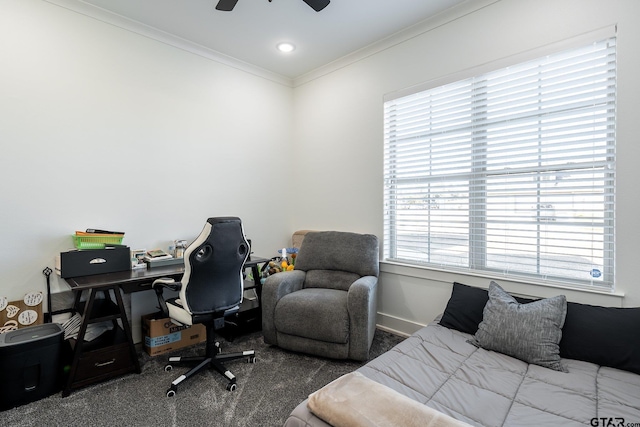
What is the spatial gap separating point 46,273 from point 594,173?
13.1 feet

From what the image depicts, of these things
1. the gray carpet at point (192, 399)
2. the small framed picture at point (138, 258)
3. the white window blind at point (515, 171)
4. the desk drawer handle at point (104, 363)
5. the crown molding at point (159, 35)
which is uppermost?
the crown molding at point (159, 35)

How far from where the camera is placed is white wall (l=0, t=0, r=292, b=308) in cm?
233

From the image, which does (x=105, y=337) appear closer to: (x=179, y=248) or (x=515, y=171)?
(x=179, y=248)

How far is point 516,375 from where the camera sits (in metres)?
1.65

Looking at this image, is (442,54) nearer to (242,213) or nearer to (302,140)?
(302,140)

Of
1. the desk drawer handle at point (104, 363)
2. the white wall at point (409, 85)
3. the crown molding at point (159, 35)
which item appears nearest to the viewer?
the white wall at point (409, 85)

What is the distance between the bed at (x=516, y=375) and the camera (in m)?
1.30

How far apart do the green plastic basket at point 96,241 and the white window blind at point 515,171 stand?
2.50 metres

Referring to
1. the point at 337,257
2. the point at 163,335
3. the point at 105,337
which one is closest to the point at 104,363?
the point at 105,337

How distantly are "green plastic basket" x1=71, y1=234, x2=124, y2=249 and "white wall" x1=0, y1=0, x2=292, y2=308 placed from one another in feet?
0.71

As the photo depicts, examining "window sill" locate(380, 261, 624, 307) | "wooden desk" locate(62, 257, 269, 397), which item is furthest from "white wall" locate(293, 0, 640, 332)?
"wooden desk" locate(62, 257, 269, 397)

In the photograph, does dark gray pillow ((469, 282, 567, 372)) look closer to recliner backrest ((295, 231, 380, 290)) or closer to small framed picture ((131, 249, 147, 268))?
recliner backrest ((295, 231, 380, 290))

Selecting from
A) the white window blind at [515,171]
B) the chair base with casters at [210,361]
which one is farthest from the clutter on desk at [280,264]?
the white window blind at [515,171]

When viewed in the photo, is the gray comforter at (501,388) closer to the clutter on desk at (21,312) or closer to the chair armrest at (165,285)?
the chair armrest at (165,285)
